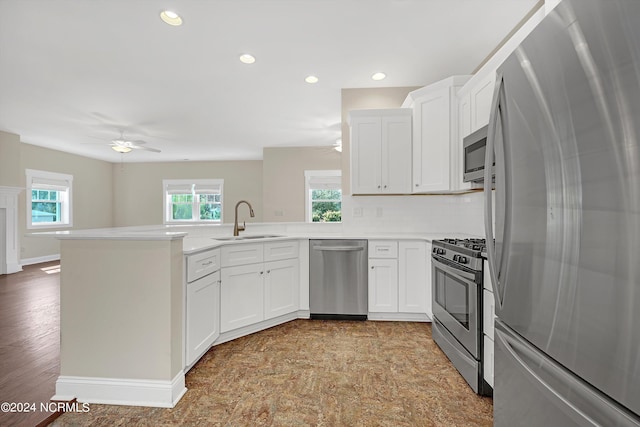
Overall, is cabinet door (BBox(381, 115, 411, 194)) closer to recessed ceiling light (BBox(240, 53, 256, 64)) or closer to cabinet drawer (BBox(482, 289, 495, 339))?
recessed ceiling light (BBox(240, 53, 256, 64))

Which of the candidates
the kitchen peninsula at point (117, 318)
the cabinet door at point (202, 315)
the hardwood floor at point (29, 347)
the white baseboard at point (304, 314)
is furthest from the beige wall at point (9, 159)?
the white baseboard at point (304, 314)

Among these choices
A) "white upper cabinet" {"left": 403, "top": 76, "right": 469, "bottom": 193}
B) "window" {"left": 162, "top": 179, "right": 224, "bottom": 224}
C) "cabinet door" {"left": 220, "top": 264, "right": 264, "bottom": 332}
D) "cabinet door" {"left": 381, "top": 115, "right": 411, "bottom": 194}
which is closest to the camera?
"cabinet door" {"left": 220, "top": 264, "right": 264, "bottom": 332}

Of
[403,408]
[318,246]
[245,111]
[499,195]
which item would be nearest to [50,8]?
[245,111]

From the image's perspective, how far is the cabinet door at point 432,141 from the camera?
299 cm

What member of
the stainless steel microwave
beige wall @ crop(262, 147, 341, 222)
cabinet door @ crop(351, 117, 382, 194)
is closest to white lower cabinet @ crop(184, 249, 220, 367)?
cabinet door @ crop(351, 117, 382, 194)

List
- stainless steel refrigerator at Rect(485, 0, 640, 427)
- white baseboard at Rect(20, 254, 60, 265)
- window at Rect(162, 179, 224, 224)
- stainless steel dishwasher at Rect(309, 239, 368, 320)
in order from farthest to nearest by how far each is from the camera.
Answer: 1. window at Rect(162, 179, 224, 224)
2. white baseboard at Rect(20, 254, 60, 265)
3. stainless steel dishwasher at Rect(309, 239, 368, 320)
4. stainless steel refrigerator at Rect(485, 0, 640, 427)

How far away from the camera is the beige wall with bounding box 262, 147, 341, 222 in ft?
23.3

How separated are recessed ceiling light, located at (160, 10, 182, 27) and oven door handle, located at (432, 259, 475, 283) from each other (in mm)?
2801

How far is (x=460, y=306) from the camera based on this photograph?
7.02 ft

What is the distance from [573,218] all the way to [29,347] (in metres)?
3.65

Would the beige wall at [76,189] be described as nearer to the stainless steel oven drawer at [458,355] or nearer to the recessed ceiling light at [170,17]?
the recessed ceiling light at [170,17]

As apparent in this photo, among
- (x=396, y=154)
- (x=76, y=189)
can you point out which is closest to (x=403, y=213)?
(x=396, y=154)

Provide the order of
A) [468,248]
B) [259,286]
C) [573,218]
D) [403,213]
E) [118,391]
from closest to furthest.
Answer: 1. [573,218]
2. [118,391]
3. [468,248]
4. [259,286]
5. [403,213]

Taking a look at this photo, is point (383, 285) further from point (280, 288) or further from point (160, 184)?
point (160, 184)
